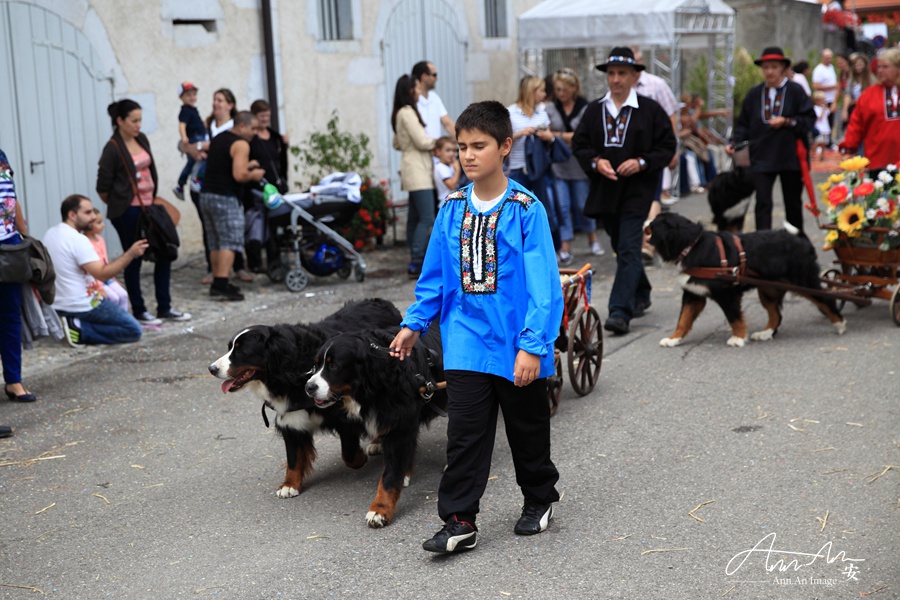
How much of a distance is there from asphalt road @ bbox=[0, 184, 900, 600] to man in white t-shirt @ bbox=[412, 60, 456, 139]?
4.96 meters

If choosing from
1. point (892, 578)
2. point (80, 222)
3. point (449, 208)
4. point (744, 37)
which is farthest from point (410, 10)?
point (744, 37)

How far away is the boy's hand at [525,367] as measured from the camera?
4.16 metres

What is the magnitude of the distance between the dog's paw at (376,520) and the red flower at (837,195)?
5.30m

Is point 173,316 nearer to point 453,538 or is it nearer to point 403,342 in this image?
point 403,342

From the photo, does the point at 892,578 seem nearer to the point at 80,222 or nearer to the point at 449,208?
the point at 449,208

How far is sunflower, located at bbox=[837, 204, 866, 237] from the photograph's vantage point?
8.20m

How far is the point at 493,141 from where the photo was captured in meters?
4.27

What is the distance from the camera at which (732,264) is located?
25.1 ft

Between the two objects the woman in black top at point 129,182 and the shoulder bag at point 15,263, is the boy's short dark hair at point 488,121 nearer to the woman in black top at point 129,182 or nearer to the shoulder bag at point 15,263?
the shoulder bag at point 15,263

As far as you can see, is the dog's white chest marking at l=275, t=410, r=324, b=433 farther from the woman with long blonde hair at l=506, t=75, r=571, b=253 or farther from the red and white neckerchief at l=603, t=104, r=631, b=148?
the woman with long blonde hair at l=506, t=75, r=571, b=253

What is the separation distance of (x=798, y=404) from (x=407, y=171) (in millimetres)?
6081

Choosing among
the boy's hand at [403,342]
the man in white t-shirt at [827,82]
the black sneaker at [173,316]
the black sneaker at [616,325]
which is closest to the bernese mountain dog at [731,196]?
the black sneaker at [616,325]

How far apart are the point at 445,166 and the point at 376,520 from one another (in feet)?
24.7

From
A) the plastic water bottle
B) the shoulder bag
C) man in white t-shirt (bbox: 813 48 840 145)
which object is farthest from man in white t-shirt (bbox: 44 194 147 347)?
man in white t-shirt (bbox: 813 48 840 145)
